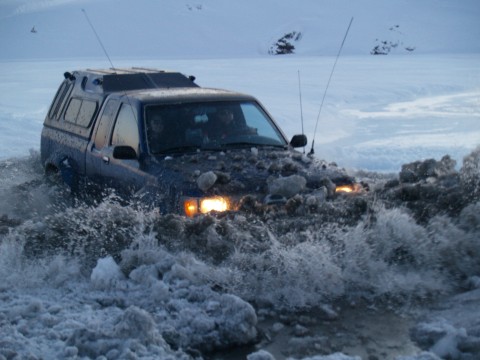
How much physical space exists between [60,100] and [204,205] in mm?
4022

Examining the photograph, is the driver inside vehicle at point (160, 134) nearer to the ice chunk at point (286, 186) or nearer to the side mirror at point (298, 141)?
the ice chunk at point (286, 186)

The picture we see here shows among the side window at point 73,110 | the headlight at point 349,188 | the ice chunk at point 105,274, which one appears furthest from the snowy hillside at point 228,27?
the ice chunk at point 105,274

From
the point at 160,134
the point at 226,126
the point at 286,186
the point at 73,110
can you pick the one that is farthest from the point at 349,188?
the point at 73,110

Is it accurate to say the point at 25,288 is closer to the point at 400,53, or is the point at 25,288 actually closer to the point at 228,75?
the point at 228,75

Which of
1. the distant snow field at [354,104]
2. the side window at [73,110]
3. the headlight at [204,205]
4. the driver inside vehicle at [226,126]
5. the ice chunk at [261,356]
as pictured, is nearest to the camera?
the ice chunk at [261,356]

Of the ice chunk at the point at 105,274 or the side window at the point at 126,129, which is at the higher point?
the side window at the point at 126,129

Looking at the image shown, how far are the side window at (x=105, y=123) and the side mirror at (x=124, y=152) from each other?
0.93 meters

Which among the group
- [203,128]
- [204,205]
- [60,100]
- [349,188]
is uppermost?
[60,100]

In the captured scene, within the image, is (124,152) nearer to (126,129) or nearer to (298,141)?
(126,129)

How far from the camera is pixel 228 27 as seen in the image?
4944cm

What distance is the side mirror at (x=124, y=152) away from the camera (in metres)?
6.07

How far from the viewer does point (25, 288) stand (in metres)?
4.73

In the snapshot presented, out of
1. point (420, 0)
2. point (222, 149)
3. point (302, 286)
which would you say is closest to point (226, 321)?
point (302, 286)

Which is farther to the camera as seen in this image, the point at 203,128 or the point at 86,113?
the point at 86,113
